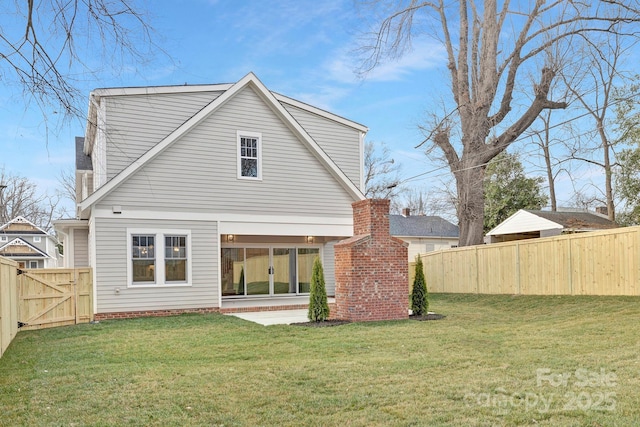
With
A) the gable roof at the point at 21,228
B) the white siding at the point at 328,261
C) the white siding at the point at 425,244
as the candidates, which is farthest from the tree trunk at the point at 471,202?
the gable roof at the point at 21,228

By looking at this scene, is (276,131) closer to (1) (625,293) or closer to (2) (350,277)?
(2) (350,277)

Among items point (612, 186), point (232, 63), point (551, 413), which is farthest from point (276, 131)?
point (612, 186)

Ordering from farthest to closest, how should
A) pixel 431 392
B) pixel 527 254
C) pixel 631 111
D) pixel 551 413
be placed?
pixel 631 111 < pixel 527 254 < pixel 431 392 < pixel 551 413

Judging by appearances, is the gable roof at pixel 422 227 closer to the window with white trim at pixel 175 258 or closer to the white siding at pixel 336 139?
the white siding at pixel 336 139

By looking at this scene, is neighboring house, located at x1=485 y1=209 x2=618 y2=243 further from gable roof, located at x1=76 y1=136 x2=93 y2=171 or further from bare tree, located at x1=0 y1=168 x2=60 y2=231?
bare tree, located at x1=0 y1=168 x2=60 y2=231

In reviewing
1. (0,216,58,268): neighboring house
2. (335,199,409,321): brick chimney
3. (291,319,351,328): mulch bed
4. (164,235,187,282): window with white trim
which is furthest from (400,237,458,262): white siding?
(0,216,58,268): neighboring house

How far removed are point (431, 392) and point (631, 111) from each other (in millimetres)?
20640

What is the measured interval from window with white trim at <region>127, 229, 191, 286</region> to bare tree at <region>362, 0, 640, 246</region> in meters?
9.81

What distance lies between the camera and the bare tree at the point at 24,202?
126 ft

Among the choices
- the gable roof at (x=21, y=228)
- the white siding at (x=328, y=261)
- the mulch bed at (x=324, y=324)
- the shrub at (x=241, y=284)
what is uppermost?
the gable roof at (x=21, y=228)

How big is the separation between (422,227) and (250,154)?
22.5 metres

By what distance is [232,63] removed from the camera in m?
7.87

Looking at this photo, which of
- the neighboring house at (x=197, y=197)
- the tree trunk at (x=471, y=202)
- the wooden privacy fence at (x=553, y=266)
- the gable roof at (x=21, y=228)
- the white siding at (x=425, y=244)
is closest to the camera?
the wooden privacy fence at (x=553, y=266)

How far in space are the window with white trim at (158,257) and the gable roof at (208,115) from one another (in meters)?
1.29
